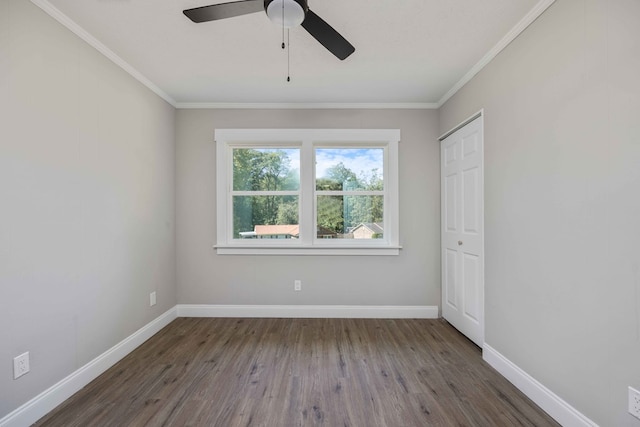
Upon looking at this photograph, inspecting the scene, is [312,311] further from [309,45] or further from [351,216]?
[309,45]

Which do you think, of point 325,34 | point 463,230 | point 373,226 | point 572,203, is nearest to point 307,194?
point 373,226

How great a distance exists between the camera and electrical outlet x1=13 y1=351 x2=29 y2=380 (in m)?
1.56

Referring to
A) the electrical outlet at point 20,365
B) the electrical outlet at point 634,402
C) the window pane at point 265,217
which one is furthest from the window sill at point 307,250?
the electrical outlet at point 634,402

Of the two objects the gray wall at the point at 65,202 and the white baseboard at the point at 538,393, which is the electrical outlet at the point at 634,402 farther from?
the gray wall at the point at 65,202

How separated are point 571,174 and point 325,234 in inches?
91.7

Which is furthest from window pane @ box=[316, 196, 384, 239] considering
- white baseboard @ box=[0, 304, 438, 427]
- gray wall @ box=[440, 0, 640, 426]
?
gray wall @ box=[440, 0, 640, 426]

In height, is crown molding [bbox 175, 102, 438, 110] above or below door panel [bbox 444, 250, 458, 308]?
above

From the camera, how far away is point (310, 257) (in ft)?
10.8

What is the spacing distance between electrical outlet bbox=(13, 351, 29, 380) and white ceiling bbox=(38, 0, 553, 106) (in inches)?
81.4

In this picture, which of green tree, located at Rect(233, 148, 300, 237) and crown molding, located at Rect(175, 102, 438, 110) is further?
green tree, located at Rect(233, 148, 300, 237)

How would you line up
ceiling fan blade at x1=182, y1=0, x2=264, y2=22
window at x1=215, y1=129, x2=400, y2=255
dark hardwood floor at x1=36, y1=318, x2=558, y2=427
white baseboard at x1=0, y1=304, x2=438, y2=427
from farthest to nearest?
window at x1=215, y1=129, x2=400, y2=255
white baseboard at x1=0, y1=304, x2=438, y2=427
dark hardwood floor at x1=36, y1=318, x2=558, y2=427
ceiling fan blade at x1=182, y1=0, x2=264, y2=22

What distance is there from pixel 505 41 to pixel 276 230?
2.76 metres

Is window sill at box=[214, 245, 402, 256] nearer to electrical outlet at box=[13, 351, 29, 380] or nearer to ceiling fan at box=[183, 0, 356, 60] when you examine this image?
electrical outlet at box=[13, 351, 29, 380]

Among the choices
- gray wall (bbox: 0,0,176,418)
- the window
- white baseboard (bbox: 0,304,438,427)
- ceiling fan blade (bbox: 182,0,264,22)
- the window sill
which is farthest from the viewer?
the window
